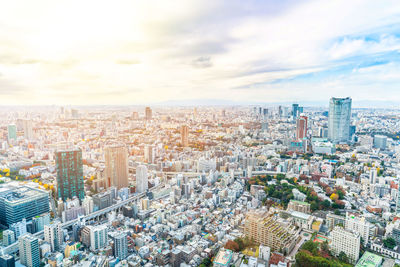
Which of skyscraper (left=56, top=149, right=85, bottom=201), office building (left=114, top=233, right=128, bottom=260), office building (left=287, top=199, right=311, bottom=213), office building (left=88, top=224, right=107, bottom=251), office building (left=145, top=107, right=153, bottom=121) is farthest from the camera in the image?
office building (left=145, top=107, right=153, bottom=121)

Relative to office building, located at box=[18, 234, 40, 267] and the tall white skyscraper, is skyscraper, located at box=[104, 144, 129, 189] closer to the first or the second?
the tall white skyscraper

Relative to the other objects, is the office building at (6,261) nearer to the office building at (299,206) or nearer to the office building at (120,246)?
the office building at (120,246)

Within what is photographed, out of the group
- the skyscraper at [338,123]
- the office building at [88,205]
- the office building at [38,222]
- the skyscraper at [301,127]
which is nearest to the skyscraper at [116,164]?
the office building at [88,205]

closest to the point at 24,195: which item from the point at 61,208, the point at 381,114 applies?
the point at 61,208

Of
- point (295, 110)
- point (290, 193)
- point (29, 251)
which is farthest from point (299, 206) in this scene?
point (295, 110)

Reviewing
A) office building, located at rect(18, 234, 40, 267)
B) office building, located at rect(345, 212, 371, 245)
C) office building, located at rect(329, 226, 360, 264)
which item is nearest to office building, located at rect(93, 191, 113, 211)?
office building, located at rect(18, 234, 40, 267)

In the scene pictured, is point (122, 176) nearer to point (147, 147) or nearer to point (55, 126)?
point (147, 147)
